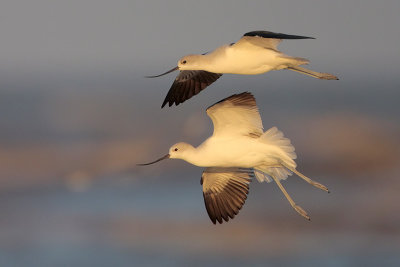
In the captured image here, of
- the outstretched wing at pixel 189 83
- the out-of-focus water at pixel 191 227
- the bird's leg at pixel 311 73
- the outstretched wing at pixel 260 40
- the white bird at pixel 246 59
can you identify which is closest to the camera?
the outstretched wing at pixel 260 40

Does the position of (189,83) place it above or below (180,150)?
above

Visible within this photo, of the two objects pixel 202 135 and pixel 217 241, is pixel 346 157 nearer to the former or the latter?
pixel 202 135

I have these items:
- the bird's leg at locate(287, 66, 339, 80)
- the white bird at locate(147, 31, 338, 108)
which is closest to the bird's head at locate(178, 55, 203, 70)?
the white bird at locate(147, 31, 338, 108)

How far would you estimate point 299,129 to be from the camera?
30094 millimetres

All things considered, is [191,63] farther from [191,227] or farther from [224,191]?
[191,227]

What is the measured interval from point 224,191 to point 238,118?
0.85 meters

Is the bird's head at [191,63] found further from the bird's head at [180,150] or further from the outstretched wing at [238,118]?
the bird's head at [180,150]

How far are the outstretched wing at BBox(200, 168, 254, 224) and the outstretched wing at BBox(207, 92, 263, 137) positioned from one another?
2.01 feet

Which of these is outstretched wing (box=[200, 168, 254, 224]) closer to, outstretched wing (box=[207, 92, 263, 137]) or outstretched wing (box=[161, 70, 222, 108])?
outstretched wing (box=[207, 92, 263, 137])

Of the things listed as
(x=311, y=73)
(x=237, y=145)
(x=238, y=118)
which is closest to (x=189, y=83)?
(x=238, y=118)

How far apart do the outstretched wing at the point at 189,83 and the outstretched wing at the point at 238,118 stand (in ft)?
2.34

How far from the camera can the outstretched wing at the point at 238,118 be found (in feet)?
41.7

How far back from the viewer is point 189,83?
13.5 meters

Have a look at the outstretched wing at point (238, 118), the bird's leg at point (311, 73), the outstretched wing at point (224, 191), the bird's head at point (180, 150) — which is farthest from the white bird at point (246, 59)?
the outstretched wing at point (224, 191)
